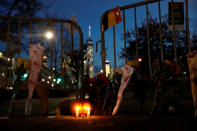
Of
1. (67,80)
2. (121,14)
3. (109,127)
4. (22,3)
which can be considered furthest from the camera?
(22,3)

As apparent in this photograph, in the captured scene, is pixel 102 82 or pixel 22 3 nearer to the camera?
pixel 102 82

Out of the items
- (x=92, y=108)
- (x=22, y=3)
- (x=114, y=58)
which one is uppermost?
(x=22, y=3)

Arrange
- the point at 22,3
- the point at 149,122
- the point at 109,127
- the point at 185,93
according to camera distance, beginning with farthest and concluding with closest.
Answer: the point at 22,3, the point at 185,93, the point at 149,122, the point at 109,127

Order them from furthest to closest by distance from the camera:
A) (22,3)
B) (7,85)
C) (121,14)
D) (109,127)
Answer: (22,3)
(7,85)
(121,14)
(109,127)

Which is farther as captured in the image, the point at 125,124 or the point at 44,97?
the point at 44,97

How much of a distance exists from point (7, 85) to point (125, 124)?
3724mm

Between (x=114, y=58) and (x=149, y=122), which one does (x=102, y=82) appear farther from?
(x=149, y=122)

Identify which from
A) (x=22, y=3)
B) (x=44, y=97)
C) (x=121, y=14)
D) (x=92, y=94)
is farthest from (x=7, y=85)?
(x=22, y=3)

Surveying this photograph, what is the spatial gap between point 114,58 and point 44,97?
1612 mm

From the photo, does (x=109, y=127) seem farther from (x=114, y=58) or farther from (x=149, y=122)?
(x=114, y=58)

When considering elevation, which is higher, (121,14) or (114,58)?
(121,14)

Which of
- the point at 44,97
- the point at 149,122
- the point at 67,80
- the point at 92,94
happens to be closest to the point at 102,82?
the point at 92,94

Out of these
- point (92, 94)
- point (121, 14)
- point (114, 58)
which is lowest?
point (92, 94)

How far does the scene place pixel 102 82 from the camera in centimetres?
333
